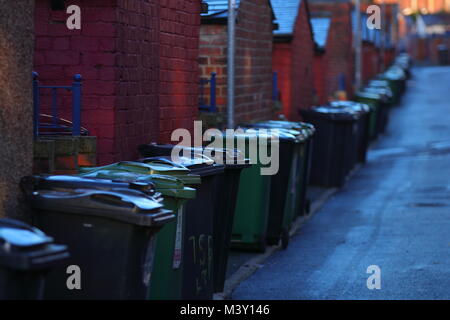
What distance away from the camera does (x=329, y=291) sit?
363 inches

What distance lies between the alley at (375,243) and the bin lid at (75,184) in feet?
9.86

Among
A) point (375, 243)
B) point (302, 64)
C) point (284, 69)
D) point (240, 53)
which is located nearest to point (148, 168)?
point (375, 243)

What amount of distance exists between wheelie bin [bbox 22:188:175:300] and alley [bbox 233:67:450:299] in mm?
3219

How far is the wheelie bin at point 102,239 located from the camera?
19.5 feet

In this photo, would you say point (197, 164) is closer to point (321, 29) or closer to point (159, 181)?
point (159, 181)

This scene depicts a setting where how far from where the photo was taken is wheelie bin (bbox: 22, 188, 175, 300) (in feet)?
19.5

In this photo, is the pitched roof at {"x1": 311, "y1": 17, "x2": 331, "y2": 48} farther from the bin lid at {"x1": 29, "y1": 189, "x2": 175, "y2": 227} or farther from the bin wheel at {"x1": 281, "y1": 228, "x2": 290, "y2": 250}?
the bin lid at {"x1": 29, "y1": 189, "x2": 175, "y2": 227}

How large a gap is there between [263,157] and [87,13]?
2982 mm

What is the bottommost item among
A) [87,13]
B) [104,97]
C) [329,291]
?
[329,291]

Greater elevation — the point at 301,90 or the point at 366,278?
the point at 301,90

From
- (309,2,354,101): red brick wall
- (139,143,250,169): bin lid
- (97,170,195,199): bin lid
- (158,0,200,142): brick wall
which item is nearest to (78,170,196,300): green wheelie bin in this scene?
(97,170,195,199): bin lid

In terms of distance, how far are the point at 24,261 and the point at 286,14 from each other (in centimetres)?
1608
